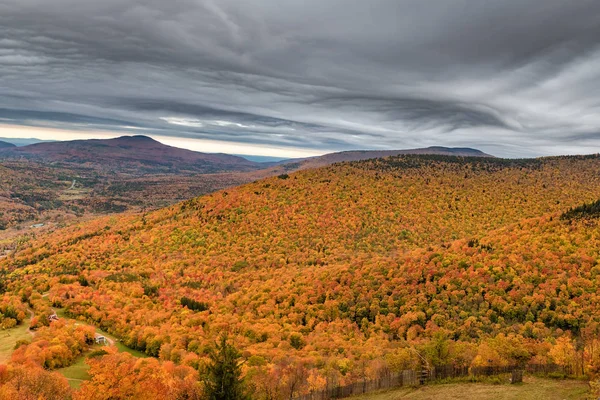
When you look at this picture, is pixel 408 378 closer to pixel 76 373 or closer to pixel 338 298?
pixel 338 298

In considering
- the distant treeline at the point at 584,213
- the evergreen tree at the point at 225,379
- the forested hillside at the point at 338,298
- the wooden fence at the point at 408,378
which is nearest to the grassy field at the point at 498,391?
the wooden fence at the point at 408,378

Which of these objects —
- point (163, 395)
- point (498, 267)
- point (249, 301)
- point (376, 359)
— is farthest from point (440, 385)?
point (249, 301)

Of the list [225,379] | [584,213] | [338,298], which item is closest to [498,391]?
[225,379]

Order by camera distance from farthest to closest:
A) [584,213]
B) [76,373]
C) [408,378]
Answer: [584,213] < [76,373] < [408,378]

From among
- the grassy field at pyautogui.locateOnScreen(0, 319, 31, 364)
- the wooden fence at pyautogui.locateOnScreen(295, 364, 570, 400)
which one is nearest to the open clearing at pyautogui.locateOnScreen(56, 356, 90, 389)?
the grassy field at pyautogui.locateOnScreen(0, 319, 31, 364)

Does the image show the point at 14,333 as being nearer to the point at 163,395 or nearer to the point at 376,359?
the point at 163,395

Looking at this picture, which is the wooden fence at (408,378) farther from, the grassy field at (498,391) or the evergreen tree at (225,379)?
the evergreen tree at (225,379)
